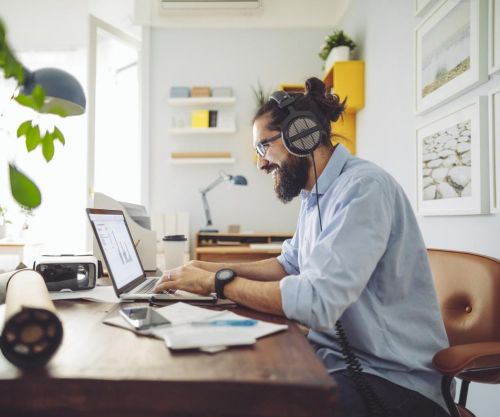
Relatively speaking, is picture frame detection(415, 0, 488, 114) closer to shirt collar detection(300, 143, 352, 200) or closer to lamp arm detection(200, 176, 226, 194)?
shirt collar detection(300, 143, 352, 200)

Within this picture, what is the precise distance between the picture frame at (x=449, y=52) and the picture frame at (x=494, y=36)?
3cm

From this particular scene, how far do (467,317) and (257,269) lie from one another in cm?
64

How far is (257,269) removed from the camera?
4.62 feet

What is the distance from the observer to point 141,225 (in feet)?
6.42

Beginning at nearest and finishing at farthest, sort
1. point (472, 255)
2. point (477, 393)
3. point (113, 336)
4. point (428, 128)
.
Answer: point (113, 336) < point (472, 255) < point (477, 393) < point (428, 128)

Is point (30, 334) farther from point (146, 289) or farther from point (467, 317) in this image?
point (467, 317)

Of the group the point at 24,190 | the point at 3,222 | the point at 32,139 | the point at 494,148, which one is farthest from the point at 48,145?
the point at 3,222

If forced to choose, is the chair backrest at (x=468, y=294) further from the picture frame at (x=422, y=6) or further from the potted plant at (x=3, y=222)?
the potted plant at (x=3, y=222)

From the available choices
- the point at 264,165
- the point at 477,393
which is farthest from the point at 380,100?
the point at 477,393

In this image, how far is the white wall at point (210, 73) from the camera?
387cm

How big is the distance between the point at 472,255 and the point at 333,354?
50cm

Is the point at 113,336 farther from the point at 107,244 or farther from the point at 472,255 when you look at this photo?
the point at 472,255

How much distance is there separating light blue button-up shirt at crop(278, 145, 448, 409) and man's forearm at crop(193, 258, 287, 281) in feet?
1.09

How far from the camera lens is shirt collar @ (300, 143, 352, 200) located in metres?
1.21
